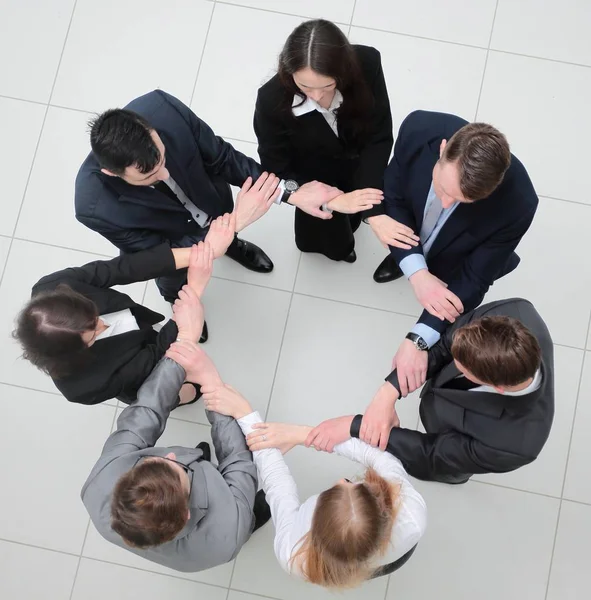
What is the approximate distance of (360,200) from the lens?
7.18 feet

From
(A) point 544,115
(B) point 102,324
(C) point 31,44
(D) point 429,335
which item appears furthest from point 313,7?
(B) point 102,324

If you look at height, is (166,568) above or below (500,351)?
below

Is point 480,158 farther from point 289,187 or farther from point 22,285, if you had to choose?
point 22,285

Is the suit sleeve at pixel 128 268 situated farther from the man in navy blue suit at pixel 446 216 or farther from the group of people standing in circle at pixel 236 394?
the man in navy blue suit at pixel 446 216

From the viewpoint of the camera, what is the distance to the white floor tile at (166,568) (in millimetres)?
2668

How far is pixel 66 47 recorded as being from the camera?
3219 millimetres

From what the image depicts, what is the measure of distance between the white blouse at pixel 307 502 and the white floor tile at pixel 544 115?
1702 mm

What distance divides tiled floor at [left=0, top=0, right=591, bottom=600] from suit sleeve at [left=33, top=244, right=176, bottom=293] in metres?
0.83

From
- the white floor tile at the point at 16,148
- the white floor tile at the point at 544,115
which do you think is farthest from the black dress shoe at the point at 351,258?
the white floor tile at the point at 16,148

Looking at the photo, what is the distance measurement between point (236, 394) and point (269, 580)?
42.3 inches

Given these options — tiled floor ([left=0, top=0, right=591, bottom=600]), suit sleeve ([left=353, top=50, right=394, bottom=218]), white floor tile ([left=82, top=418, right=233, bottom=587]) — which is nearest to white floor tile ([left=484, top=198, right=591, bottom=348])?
tiled floor ([left=0, top=0, right=591, bottom=600])

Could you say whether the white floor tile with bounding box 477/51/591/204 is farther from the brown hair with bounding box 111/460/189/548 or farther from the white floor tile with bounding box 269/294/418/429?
the brown hair with bounding box 111/460/189/548

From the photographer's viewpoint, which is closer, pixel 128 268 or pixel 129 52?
pixel 128 268

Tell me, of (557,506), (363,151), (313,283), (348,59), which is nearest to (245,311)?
(313,283)
